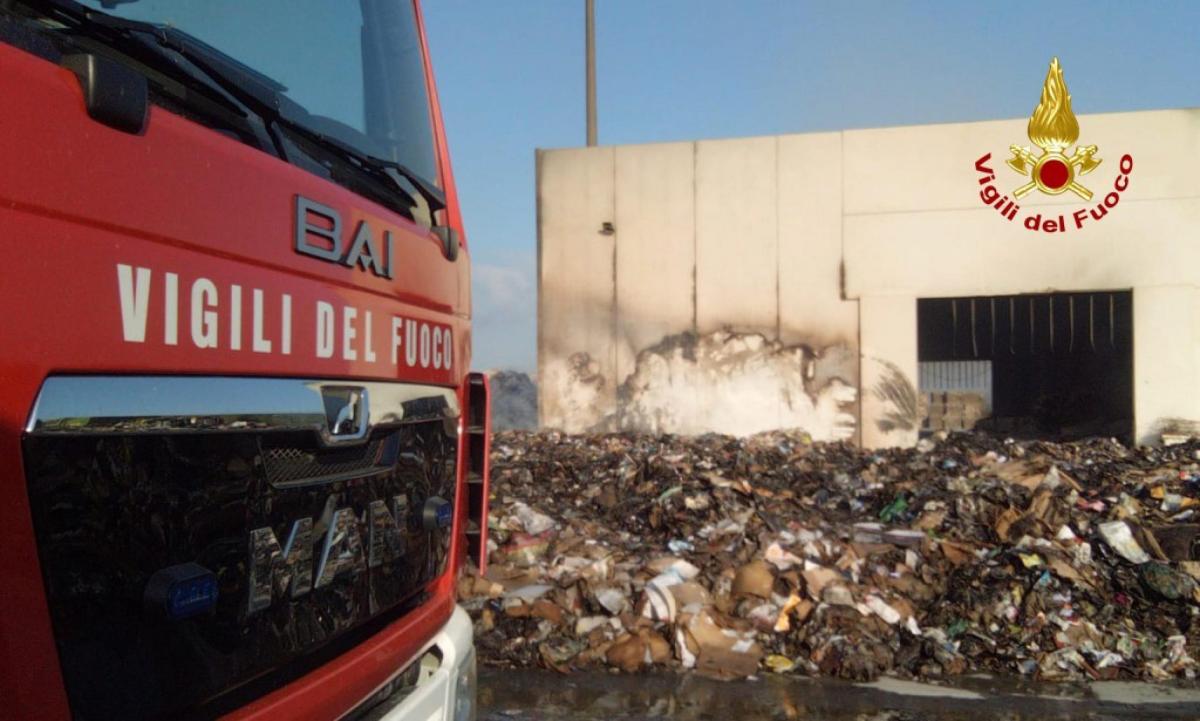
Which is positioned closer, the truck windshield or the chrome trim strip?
the chrome trim strip

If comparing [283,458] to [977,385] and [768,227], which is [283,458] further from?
[977,385]

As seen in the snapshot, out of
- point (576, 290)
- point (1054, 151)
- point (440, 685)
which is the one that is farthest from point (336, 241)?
point (1054, 151)

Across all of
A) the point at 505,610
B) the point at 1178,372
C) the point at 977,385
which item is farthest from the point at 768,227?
the point at 977,385

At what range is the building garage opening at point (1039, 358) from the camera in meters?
13.1

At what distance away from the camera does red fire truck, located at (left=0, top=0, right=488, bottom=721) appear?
3.59 feet

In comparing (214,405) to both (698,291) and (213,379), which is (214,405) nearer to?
(213,379)

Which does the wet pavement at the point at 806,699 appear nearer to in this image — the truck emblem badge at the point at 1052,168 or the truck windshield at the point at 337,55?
the truck windshield at the point at 337,55

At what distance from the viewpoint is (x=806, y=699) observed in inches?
176

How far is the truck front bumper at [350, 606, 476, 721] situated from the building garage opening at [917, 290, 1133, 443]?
11285mm

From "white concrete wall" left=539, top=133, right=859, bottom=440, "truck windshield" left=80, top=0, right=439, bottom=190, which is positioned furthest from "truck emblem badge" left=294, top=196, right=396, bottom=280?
"white concrete wall" left=539, top=133, right=859, bottom=440

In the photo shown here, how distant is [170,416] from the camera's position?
1.29m

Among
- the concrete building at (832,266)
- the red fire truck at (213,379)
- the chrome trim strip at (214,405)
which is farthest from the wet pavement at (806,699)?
the concrete building at (832,266)

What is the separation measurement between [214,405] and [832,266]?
11.4m

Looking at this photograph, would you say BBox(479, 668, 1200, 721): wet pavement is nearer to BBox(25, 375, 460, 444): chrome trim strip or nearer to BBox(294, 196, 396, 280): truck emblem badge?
BBox(25, 375, 460, 444): chrome trim strip
